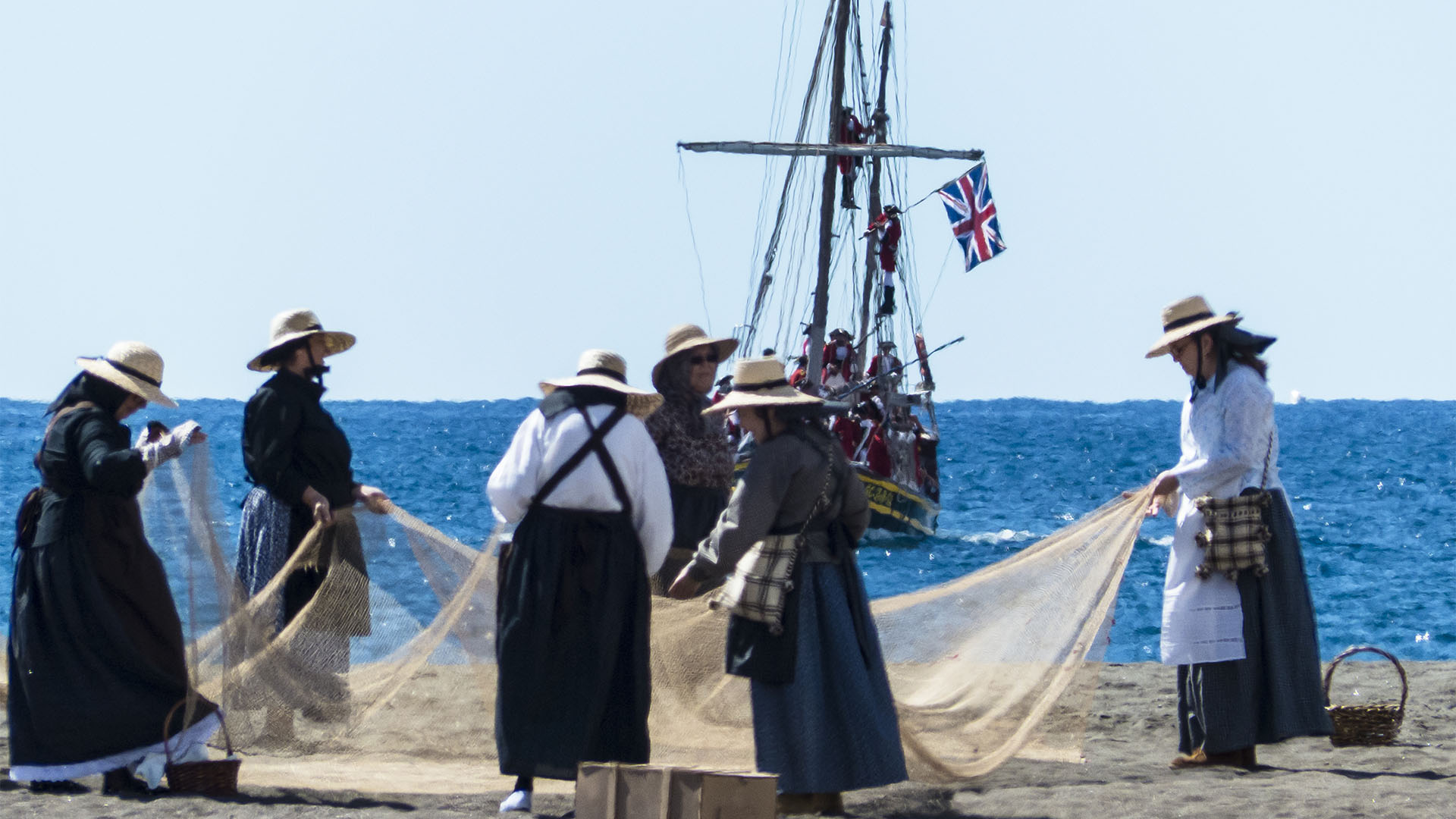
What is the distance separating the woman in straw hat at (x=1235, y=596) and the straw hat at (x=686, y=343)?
58.4 inches

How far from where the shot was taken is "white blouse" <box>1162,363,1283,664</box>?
228 inches

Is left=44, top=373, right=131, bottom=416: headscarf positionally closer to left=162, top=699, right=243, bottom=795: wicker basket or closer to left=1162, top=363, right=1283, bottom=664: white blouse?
left=162, top=699, right=243, bottom=795: wicker basket

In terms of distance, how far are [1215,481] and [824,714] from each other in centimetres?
151

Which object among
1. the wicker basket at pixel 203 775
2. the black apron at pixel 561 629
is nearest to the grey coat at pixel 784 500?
the black apron at pixel 561 629

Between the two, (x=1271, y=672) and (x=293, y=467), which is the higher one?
(x=293, y=467)

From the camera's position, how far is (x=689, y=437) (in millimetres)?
6473

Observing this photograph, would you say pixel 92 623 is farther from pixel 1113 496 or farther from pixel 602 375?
pixel 1113 496

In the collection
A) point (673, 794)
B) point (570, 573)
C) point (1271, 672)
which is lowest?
point (673, 794)

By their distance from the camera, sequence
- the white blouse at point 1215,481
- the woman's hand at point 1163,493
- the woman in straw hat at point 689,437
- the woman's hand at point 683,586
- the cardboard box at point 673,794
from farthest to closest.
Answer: the woman in straw hat at point 689,437, the woman's hand at point 1163,493, the white blouse at point 1215,481, the woman's hand at point 683,586, the cardboard box at point 673,794

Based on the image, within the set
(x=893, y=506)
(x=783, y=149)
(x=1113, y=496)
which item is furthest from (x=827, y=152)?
(x=1113, y=496)

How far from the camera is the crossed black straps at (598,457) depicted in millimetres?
5262

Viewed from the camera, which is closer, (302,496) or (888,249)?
(302,496)

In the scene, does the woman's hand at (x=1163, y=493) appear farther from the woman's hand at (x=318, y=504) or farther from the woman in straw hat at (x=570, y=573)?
the woman's hand at (x=318, y=504)

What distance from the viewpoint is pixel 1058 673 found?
604 centimetres
